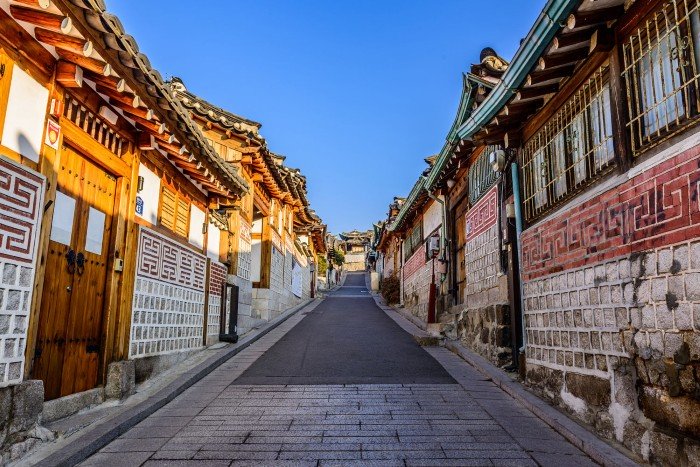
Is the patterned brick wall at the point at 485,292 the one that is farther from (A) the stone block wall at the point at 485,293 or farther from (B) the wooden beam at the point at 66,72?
(B) the wooden beam at the point at 66,72

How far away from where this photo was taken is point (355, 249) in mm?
84812

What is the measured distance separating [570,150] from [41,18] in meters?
6.38

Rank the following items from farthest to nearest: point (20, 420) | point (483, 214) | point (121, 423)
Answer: point (483, 214), point (121, 423), point (20, 420)

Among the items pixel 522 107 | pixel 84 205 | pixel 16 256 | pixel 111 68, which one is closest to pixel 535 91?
pixel 522 107

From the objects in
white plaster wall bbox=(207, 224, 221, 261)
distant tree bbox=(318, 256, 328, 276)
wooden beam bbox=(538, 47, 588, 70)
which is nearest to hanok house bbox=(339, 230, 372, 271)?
distant tree bbox=(318, 256, 328, 276)

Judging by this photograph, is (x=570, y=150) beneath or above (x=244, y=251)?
above

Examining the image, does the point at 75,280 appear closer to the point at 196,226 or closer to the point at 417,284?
the point at 196,226

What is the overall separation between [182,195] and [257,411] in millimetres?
5105

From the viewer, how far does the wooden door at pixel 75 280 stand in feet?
18.6

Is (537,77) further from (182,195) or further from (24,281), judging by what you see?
(182,195)

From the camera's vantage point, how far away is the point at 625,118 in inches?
201

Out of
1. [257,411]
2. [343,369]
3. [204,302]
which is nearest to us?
[257,411]

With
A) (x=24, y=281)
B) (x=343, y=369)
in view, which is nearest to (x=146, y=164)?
(x=24, y=281)

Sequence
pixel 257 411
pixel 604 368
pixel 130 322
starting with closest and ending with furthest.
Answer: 1. pixel 604 368
2. pixel 257 411
3. pixel 130 322
